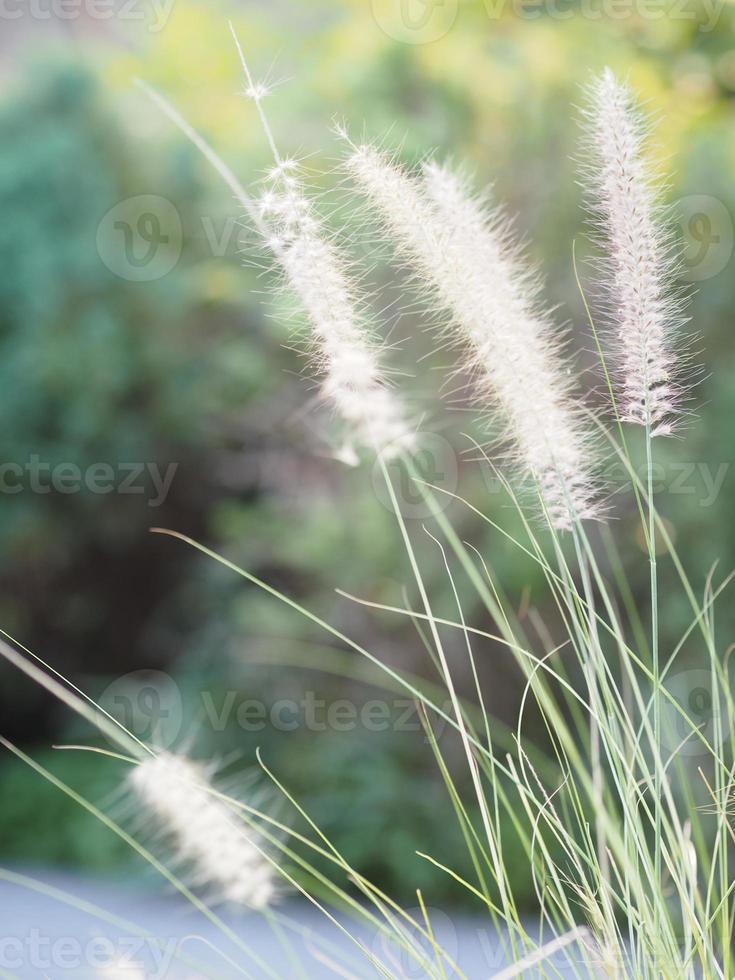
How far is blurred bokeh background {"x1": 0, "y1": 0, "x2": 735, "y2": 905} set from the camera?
377 cm

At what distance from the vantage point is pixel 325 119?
4129mm

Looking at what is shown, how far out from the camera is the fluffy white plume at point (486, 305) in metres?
1.09

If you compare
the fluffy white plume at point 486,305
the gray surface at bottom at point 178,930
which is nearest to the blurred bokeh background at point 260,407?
the gray surface at bottom at point 178,930

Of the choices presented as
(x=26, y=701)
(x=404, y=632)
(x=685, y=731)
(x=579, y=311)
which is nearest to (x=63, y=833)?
(x=26, y=701)

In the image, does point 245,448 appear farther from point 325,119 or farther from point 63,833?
point 63,833

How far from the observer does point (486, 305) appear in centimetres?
110

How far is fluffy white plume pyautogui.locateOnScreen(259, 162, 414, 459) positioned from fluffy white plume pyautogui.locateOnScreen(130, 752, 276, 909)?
375 mm

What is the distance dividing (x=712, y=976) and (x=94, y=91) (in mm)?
4682
